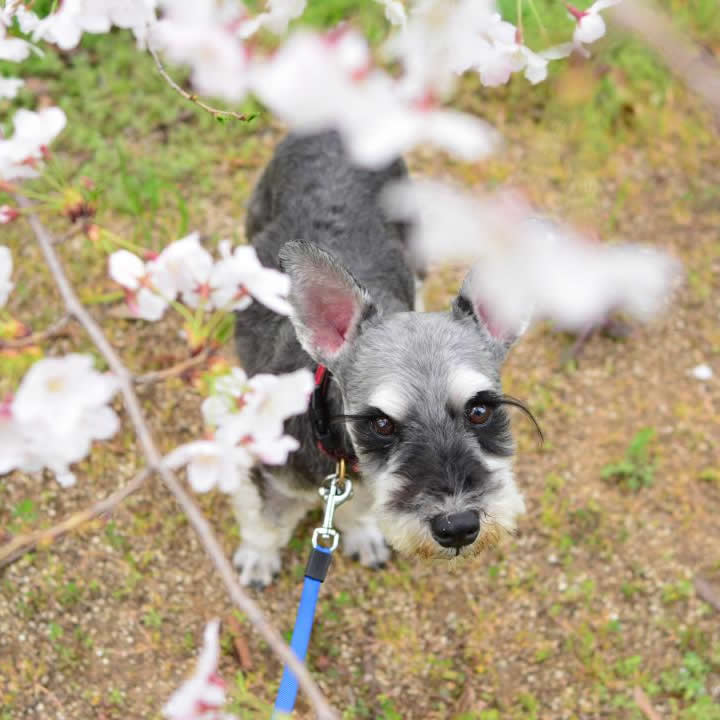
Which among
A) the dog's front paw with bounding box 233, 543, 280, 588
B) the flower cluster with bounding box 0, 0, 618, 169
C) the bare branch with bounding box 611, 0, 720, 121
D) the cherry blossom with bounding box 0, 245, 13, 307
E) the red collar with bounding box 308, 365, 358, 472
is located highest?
the bare branch with bounding box 611, 0, 720, 121

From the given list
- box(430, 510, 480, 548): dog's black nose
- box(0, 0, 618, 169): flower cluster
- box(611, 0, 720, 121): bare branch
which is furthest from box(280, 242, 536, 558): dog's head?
box(611, 0, 720, 121): bare branch

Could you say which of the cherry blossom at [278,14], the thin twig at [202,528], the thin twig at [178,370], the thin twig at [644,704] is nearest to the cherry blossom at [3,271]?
the thin twig at [202,528]

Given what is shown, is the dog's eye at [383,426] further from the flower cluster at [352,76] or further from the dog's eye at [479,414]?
the flower cluster at [352,76]

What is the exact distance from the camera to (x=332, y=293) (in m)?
3.16

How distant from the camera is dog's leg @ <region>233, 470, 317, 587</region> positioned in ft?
12.4

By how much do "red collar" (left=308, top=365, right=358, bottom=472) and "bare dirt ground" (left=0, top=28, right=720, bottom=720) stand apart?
129cm

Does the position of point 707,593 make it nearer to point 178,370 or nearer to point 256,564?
point 256,564

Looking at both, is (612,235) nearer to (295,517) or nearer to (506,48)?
(295,517)

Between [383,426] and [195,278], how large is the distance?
130 centimetres

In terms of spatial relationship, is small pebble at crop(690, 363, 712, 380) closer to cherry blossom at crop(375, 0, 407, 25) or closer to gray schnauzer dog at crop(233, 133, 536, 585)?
gray schnauzer dog at crop(233, 133, 536, 585)

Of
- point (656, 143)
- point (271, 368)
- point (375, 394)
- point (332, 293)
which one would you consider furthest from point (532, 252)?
point (656, 143)

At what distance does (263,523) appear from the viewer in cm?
394

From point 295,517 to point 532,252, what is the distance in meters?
3.29

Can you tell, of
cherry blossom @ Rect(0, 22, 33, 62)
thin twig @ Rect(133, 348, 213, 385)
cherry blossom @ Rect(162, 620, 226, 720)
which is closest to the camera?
cherry blossom @ Rect(162, 620, 226, 720)
